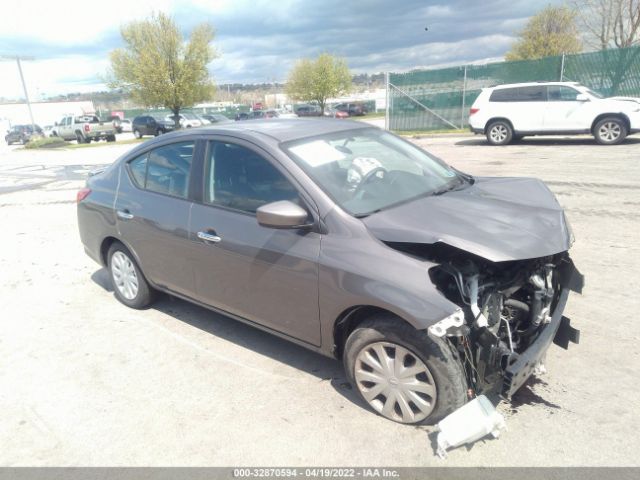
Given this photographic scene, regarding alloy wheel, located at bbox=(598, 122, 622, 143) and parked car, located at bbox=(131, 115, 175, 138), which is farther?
parked car, located at bbox=(131, 115, 175, 138)

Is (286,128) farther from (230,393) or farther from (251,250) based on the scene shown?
(230,393)

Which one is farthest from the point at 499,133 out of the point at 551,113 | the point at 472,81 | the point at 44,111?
the point at 44,111

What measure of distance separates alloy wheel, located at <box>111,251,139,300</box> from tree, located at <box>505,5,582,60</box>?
107 ft

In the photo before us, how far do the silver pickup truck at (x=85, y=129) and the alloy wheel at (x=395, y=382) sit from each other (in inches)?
1363

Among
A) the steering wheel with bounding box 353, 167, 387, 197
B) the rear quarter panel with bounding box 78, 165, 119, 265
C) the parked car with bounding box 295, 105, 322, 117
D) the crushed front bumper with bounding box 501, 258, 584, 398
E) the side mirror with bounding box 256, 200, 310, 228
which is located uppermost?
the steering wheel with bounding box 353, 167, 387, 197

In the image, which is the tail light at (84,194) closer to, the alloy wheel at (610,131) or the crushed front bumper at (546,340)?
the crushed front bumper at (546,340)

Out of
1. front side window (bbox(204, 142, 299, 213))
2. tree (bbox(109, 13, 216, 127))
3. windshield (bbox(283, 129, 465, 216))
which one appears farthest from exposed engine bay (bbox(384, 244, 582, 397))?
tree (bbox(109, 13, 216, 127))

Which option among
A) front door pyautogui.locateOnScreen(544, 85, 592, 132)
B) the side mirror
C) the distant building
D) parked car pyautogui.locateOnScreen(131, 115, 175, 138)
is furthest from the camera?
the distant building

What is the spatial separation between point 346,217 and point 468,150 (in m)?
12.6

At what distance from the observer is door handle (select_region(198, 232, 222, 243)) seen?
332 centimetres

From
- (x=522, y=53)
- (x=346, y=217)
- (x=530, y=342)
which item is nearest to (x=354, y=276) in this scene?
(x=346, y=217)

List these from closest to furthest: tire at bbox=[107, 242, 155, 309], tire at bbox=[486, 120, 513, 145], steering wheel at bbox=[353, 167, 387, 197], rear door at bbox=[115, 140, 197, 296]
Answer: steering wheel at bbox=[353, 167, 387, 197] → rear door at bbox=[115, 140, 197, 296] → tire at bbox=[107, 242, 155, 309] → tire at bbox=[486, 120, 513, 145]

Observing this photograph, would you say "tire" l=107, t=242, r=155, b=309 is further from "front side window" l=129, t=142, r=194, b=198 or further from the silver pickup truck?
the silver pickup truck

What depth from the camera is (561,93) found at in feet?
44.2
